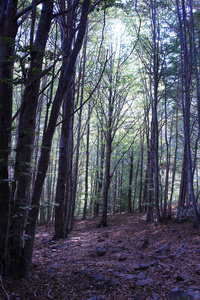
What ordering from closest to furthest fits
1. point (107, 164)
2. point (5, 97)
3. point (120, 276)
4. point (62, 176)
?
point (5, 97) < point (120, 276) < point (62, 176) < point (107, 164)

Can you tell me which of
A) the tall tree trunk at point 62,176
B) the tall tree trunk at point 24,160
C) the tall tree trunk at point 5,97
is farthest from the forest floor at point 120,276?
the tall tree trunk at point 62,176

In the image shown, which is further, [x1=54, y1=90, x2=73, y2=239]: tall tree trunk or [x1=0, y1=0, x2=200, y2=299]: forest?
[x1=54, y1=90, x2=73, y2=239]: tall tree trunk

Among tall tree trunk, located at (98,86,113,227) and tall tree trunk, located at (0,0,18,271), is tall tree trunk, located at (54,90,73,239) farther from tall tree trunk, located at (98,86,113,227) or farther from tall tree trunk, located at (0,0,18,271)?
tall tree trunk, located at (0,0,18,271)

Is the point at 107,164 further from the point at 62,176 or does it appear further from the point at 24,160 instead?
the point at 24,160

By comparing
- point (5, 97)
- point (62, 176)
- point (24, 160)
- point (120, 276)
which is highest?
point (5, 97)

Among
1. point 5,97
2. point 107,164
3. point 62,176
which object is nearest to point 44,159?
point 5,97

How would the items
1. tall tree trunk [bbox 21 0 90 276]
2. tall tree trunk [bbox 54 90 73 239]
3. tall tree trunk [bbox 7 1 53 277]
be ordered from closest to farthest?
1. tall tree trunk [bbox 7 1 53 277]
2. tall tree trunk [bbox 21 0 90 276]
3. tall tree trunk [bbox 54 90 73 239]

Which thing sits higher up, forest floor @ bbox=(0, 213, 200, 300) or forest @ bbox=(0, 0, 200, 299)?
forest @ bbox=(0, 0, 200, 299)

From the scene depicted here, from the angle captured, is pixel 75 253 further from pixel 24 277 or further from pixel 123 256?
pixel 24 277

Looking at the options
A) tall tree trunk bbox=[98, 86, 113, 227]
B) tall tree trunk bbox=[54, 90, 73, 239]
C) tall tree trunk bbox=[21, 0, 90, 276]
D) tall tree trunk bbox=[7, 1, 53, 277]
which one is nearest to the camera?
tall tree trunk bbox=[7, 1, 53, 277]

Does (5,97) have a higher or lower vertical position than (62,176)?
higher

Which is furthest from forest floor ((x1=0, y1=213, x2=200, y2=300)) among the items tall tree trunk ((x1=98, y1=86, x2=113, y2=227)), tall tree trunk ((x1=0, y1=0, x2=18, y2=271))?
tall tree trunk ((x1=98, y1=86, x2=113, y2=227))

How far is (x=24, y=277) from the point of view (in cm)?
322

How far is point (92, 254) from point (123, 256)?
3.39 feet
